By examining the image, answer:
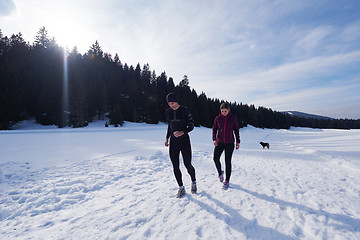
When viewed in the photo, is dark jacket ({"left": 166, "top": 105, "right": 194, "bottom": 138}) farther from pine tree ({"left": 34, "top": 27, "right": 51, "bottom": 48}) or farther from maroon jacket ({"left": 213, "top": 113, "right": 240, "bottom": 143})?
pine tree ({"left": 34, "top": 27, "right": 51, "bottom": 48})

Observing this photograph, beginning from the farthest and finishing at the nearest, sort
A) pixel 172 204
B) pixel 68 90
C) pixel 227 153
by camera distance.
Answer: pixel 68 90 < pixel 227 153 < pixel 172 204

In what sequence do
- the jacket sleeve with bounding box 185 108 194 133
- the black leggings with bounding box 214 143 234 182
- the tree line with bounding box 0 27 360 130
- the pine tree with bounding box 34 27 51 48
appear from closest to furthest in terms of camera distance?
the jacket sleeve with bounding box 185 108 194 133 < the black leggings with bounding box 214 143 234 182 < the tree line with bounding box 0 27 360 130 < the pine tree with bounding box 34 27 51 48

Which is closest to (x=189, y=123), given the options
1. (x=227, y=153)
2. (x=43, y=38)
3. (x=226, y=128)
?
(x=226, y=128)

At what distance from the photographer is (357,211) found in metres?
2.64

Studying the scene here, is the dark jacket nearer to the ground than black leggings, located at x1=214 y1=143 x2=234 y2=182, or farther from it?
farther from it

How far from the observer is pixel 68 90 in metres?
34.4

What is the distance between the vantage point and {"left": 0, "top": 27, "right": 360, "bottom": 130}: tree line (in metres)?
26.4

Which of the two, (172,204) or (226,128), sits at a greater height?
(226,128)

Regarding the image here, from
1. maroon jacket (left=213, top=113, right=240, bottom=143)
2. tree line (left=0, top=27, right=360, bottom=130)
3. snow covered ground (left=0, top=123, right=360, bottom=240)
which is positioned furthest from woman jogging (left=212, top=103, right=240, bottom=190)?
tree line (left=0, top=27, right=360, bottom=130)

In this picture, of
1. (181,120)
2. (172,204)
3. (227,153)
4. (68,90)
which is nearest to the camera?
(172,204)

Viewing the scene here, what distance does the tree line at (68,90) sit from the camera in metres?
26.4

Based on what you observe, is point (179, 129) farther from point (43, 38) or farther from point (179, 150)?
point (43, 38)

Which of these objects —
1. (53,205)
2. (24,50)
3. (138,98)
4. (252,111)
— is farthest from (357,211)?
(252,111)

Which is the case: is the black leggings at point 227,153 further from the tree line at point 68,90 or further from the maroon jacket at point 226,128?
the tree line at point 68,90
